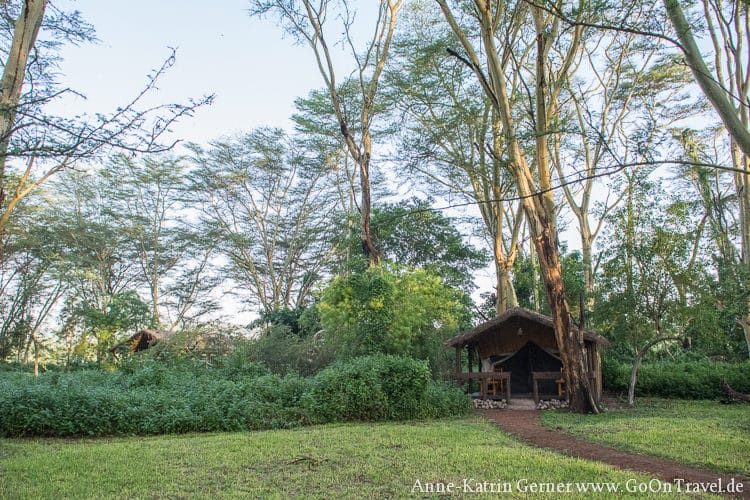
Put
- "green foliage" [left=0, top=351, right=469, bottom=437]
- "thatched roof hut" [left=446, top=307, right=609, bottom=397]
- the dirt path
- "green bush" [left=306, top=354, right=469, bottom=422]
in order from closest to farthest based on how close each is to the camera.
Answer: the dirt path
"green foliage" [left=0, top=351, right=469, bottom=437]
"green bush" [left=306, top=354, right=469, bottom=422]
"thatched roof hut" [left=446, top=307, right=609, bottom=397]

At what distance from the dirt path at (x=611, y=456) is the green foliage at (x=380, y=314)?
12.1 feet

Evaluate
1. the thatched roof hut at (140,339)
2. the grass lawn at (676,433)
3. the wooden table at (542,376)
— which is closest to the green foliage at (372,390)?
the grass lawn at (676,433)

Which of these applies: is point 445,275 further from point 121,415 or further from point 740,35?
point 121,415

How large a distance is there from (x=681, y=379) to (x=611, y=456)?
11233 millimetres

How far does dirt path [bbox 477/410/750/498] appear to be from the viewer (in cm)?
468

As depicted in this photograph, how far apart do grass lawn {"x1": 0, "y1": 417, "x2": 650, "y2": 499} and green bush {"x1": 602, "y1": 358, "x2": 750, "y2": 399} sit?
1039 cm

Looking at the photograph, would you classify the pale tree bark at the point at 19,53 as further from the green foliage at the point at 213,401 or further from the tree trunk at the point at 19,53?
the green foliage at the point at 213,401

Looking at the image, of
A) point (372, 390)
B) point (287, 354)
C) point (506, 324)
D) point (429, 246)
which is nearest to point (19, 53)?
point (372, 390)

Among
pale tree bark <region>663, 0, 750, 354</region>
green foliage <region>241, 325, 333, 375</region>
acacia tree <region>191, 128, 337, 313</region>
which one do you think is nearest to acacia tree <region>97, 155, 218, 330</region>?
acacia tree <region>191, 128, 337, 313</region>

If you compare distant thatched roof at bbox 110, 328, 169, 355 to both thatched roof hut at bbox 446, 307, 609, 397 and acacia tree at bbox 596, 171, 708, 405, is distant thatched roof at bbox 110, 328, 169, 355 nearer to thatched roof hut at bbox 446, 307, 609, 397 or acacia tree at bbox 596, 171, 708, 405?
thatched roof hut at bbox 446, 307, 609, 397

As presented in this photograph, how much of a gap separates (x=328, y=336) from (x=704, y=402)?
9.53m

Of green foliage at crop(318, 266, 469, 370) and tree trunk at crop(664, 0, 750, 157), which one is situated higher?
tree trunk at crop(664, 0, 750, 157)

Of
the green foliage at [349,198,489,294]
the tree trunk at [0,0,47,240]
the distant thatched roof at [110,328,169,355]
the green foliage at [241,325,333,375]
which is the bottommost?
the green foliage at [241,325,333,375]

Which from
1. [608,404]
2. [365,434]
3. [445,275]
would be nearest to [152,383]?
A: [365,434]
